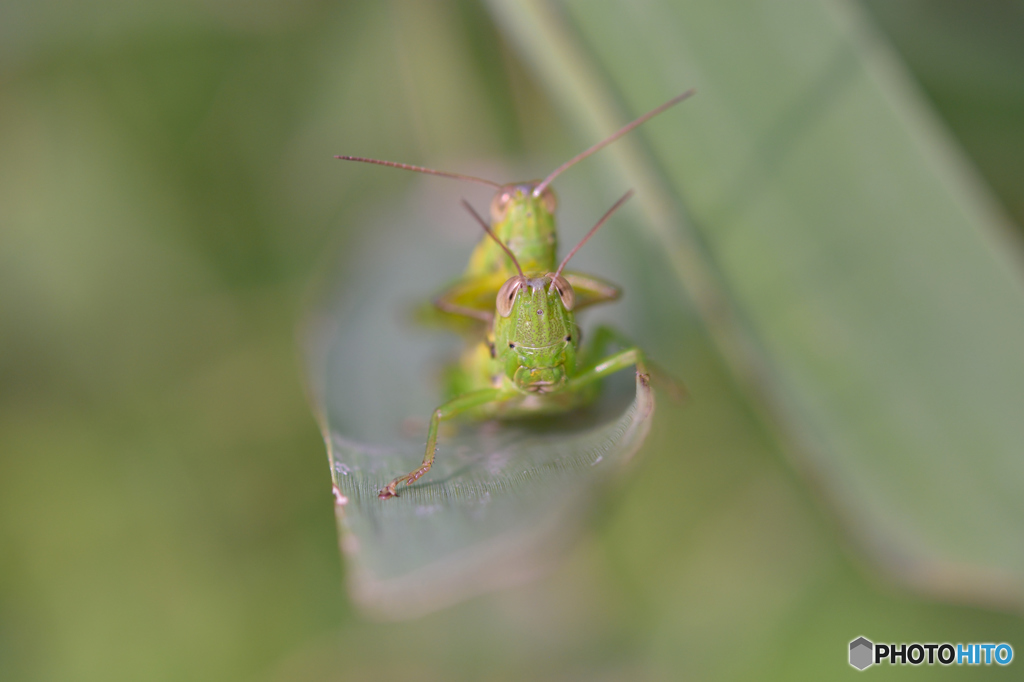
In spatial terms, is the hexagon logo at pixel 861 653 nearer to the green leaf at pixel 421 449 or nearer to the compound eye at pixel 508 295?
the green leaf at pixel 421 449

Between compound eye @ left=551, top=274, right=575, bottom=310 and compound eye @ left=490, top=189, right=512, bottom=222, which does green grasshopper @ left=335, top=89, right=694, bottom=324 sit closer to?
→ compound eye @ left=490, top=189, right=512, bottom=222

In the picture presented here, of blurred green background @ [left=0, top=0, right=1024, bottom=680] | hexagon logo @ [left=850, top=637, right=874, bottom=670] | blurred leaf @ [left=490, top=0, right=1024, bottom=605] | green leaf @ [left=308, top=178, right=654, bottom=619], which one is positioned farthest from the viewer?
blurred green background @ [left=0, top=0, right=1024, bottom=680]

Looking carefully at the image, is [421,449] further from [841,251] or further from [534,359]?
[841,251]

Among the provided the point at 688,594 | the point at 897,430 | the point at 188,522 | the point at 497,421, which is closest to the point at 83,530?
the point at 188,522

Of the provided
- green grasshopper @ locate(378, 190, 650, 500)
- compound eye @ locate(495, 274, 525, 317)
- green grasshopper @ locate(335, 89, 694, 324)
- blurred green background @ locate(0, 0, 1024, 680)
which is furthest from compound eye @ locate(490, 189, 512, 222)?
blurred green background @ locate(0, 0, 1024, 680)

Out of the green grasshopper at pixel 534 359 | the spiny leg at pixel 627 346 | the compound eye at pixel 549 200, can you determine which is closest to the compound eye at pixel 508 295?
the green grasshopper at pixel 534 359

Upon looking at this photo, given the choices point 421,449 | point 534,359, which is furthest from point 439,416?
point 534,359

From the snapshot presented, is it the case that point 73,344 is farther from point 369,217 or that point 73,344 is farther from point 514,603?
point 514,603
